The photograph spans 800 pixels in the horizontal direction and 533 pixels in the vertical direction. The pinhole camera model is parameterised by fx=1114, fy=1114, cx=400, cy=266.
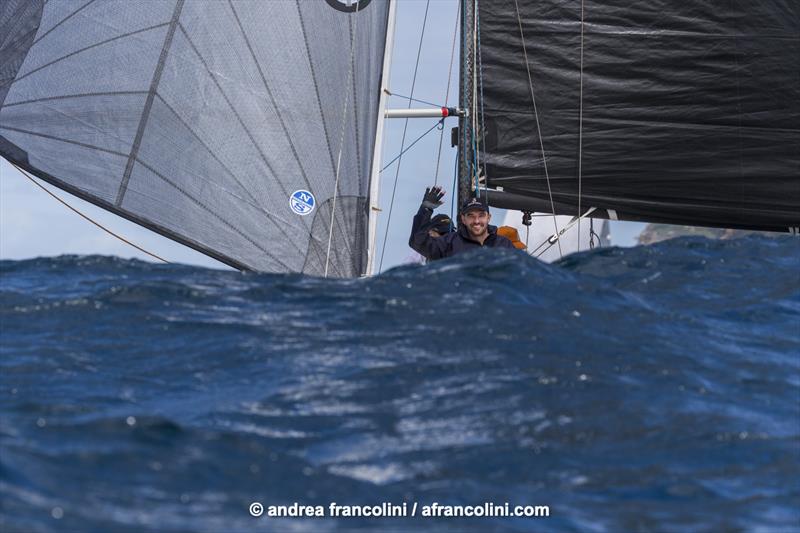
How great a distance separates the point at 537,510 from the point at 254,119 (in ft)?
19.1

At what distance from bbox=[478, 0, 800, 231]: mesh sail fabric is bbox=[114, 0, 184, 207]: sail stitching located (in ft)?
10.8

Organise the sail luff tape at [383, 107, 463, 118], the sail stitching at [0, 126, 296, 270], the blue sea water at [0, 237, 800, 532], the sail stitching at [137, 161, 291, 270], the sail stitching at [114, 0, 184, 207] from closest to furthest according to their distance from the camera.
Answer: the blue sea water at [0, 237, 800, 532], the sail stitching at [0, 126, 296, 270], the sail stitching at [114, 0, 184, 207], the sail stitching at [137, 161, 291, 270], the sail luff tape at [383, 107, 463, 118]

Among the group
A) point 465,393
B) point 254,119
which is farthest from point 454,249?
point 465,393

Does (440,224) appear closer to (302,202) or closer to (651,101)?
(302,202)

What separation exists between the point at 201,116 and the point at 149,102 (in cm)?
40

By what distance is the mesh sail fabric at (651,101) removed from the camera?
1054 cm

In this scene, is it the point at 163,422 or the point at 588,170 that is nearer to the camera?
the point at 163,422

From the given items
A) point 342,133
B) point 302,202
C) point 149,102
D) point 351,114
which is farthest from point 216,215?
point 351,114

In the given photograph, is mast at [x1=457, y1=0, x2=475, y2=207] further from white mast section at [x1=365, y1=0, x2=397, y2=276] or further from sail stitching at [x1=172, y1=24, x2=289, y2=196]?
sail stitching at [x1=172, y1=24, x2=289, y2=196]

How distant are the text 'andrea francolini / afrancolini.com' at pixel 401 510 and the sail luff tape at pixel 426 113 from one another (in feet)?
23.2

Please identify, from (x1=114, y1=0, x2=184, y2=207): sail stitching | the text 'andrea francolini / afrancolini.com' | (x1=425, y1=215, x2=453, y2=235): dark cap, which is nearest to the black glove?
(x1=425, y1=215, x2=453, y2=235): dark cap

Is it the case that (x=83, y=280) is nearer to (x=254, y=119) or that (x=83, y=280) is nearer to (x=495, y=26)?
(x=254, y=119)

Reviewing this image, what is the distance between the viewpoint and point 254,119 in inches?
342

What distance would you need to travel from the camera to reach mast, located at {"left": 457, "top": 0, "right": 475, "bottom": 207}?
33.9 feet
